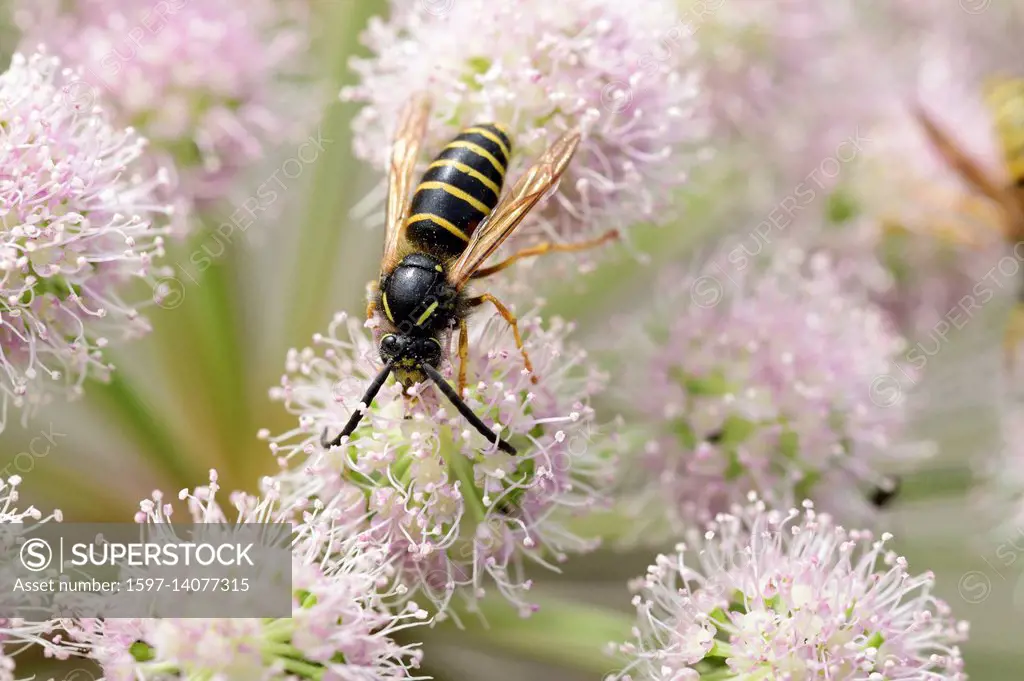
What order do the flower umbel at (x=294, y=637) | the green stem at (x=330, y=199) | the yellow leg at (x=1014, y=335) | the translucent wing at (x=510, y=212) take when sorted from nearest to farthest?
the flower umbel at (x=294, y=637) < the translucent wing at (x=510, y=212) < the yellow leg at (x=1014, y=335) < the green stem at (x=330, y=199)

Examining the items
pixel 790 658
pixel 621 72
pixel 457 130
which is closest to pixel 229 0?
pixel 457 130

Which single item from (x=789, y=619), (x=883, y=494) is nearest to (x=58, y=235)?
(x=789, y=619)

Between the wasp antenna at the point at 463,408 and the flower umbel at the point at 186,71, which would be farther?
the flower umbel at the point at 186,71

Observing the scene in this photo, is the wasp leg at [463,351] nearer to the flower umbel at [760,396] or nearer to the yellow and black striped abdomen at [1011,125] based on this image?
the flower umbel at [760,396]

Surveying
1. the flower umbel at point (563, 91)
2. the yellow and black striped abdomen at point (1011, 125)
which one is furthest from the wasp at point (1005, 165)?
the flower umbel at point (563, 91)

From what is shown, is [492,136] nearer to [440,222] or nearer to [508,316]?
[440,222]

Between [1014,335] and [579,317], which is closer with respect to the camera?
[1014,335]

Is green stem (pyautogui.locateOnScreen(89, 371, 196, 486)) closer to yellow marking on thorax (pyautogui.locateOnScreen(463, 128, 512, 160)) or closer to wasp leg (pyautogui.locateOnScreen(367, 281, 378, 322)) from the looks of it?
wasp leg (pyautogui.locateOnScreen(367, 281, 378, 322))
